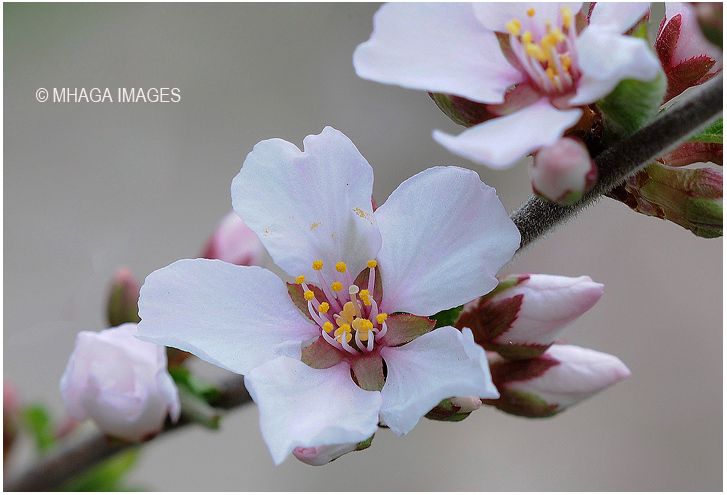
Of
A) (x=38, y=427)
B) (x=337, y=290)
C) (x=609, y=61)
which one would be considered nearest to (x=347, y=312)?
(x=337, y=290)

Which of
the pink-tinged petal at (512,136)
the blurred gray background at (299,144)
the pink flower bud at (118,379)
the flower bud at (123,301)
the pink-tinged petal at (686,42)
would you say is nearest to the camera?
the pink-tinged petal at (512,136)

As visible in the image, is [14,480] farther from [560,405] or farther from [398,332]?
[560,405]

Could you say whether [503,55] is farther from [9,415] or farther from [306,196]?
[9,415]

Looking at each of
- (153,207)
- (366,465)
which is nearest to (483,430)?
(366,465)

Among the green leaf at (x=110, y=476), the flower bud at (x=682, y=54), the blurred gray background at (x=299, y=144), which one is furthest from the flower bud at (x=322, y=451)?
the blurred gray background at (x=299, y=144)

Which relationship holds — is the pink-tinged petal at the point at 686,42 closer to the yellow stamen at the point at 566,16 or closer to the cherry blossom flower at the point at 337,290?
the yellow stamen at the point at 566,16

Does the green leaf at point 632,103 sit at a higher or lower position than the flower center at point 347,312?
higher
